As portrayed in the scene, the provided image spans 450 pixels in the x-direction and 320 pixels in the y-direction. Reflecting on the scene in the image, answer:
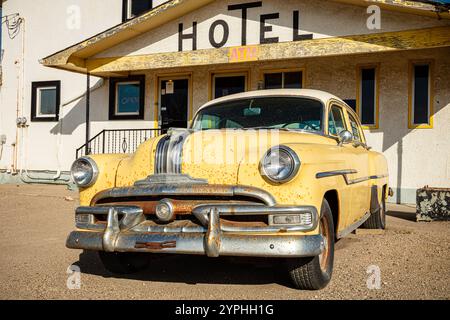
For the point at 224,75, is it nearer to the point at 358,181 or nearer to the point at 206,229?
the point at 358,181

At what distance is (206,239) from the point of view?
10.9ft

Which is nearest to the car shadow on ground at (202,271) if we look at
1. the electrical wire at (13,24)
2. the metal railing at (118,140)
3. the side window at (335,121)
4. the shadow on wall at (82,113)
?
the side window at (335,121)

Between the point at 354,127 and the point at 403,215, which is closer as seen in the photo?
the point at 354,127

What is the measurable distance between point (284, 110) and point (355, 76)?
6.31 m

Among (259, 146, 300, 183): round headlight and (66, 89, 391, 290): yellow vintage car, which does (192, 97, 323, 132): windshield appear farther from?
(259, 146, 300, 183): round headlight

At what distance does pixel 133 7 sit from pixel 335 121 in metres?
10.1

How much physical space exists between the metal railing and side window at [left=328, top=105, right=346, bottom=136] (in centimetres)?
765

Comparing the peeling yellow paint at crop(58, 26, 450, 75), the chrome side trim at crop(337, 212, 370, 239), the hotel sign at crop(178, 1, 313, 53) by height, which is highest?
the hotel sign at crop(178, 1, 313, 53)

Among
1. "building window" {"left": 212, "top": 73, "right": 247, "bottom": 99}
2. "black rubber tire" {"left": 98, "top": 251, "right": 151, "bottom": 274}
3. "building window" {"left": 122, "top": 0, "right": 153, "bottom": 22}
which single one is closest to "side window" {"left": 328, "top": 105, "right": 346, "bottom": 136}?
"black rubber tire" {"left": 98, "top": 251, "right": 151, "bottom": 274}

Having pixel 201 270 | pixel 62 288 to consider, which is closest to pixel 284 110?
pixel 201 270

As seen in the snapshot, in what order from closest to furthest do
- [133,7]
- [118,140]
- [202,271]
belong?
[202,271]
[118,140]
[133,7]

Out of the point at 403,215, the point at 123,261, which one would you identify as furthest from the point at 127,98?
the point at 123,261

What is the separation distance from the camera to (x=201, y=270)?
4566 millimetres

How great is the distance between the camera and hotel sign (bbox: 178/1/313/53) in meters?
9.73
